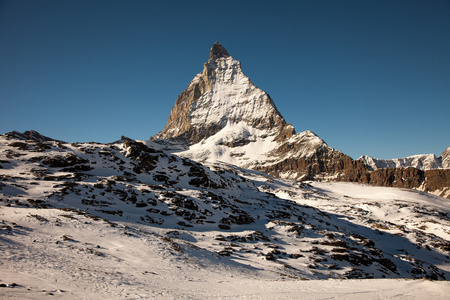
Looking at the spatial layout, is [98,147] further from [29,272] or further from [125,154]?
[29,272]

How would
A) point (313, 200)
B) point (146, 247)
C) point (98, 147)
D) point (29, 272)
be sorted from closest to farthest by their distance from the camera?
point (29, 272) < point (146, 247) < point (98, 147) < point (313, 200)

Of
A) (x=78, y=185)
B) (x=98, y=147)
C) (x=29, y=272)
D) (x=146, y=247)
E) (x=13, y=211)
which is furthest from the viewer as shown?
(x=98, y=147)

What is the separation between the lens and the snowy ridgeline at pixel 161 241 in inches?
606

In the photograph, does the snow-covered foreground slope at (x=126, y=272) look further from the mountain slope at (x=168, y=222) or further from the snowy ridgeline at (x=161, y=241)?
the mountain slope at (x=168, y=222)

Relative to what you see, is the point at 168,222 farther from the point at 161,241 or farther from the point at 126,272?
the point at 126,272

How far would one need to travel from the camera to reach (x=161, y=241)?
27266mm

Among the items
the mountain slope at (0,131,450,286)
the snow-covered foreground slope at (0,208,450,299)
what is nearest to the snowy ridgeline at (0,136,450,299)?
the snow-covered foreground slope at (0,208,450,299)

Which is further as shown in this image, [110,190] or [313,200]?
[313,200]

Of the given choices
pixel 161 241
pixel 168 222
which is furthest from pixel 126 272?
pixel 168 222

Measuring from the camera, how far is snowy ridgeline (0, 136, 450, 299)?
606 inches

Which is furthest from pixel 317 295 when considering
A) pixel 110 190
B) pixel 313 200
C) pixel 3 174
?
pixel 313 200

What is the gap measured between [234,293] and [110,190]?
3747cm

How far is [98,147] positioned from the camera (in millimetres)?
67125

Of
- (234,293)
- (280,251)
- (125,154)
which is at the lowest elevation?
(280,251)
